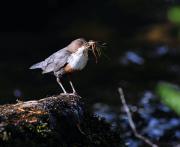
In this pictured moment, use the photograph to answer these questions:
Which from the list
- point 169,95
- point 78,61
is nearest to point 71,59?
point 78,61

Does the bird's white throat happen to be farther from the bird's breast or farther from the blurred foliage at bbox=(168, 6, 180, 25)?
the blurred foliage at bbox=(168, 6, 180, 25)

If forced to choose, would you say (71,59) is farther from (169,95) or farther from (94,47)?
(169,95)

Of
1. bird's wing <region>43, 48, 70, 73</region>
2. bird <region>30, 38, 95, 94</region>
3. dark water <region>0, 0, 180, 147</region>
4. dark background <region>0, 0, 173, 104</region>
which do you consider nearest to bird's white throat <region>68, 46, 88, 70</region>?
bird <region>30, 38, 95, 94</region>

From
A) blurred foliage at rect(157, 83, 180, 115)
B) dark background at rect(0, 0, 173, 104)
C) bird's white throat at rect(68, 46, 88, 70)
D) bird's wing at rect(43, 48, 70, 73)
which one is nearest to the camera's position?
blurred foliage at rect(157, 83, 180, 115)

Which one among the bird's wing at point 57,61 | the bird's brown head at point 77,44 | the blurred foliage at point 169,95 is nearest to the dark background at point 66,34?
the bird's wing at point 57,61

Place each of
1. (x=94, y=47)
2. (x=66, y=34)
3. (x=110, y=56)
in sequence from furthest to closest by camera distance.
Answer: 1. (x=66, y=34)
2. (x=110, y=56)
3. (x=94, y=47)

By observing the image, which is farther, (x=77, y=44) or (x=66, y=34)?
(x=66, y=34)

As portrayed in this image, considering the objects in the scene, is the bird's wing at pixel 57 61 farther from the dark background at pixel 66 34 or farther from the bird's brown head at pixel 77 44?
the dark background at pixel 66 34
